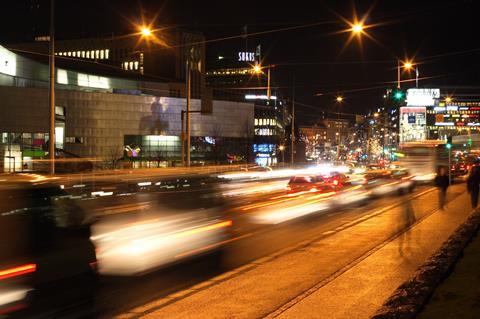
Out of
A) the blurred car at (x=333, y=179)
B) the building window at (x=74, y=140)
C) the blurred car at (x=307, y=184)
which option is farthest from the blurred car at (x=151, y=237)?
the building window at (x=74, y=140)

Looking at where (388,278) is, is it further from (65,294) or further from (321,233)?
(321,233)

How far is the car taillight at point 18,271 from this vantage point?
23.2 ft

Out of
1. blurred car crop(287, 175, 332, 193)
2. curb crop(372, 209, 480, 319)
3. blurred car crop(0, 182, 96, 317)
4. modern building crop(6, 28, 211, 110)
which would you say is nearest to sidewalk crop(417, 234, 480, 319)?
curb crop(372, 209, 480, 319)

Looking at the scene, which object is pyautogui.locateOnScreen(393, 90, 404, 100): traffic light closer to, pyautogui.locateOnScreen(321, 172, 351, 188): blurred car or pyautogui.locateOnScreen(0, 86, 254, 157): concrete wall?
pyautogui.locateOnScreen(321, 172, 351, 188): blurred car

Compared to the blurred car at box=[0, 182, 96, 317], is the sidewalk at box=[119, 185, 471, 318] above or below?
below

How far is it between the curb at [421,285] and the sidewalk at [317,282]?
0.53m

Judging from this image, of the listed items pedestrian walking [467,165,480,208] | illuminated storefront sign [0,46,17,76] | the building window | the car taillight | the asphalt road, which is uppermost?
illuminated storefront sign [0,46,17,76]

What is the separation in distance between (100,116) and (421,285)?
66536mm

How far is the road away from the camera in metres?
8.50

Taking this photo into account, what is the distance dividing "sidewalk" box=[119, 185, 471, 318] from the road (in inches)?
1.0

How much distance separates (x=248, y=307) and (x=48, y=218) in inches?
118

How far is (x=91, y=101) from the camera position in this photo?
230 ft

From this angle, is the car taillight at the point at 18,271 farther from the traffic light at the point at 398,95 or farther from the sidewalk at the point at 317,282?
the traffic light at the point at 398,95

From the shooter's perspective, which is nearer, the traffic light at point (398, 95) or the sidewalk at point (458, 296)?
the sidewalk at point (458, 296)
